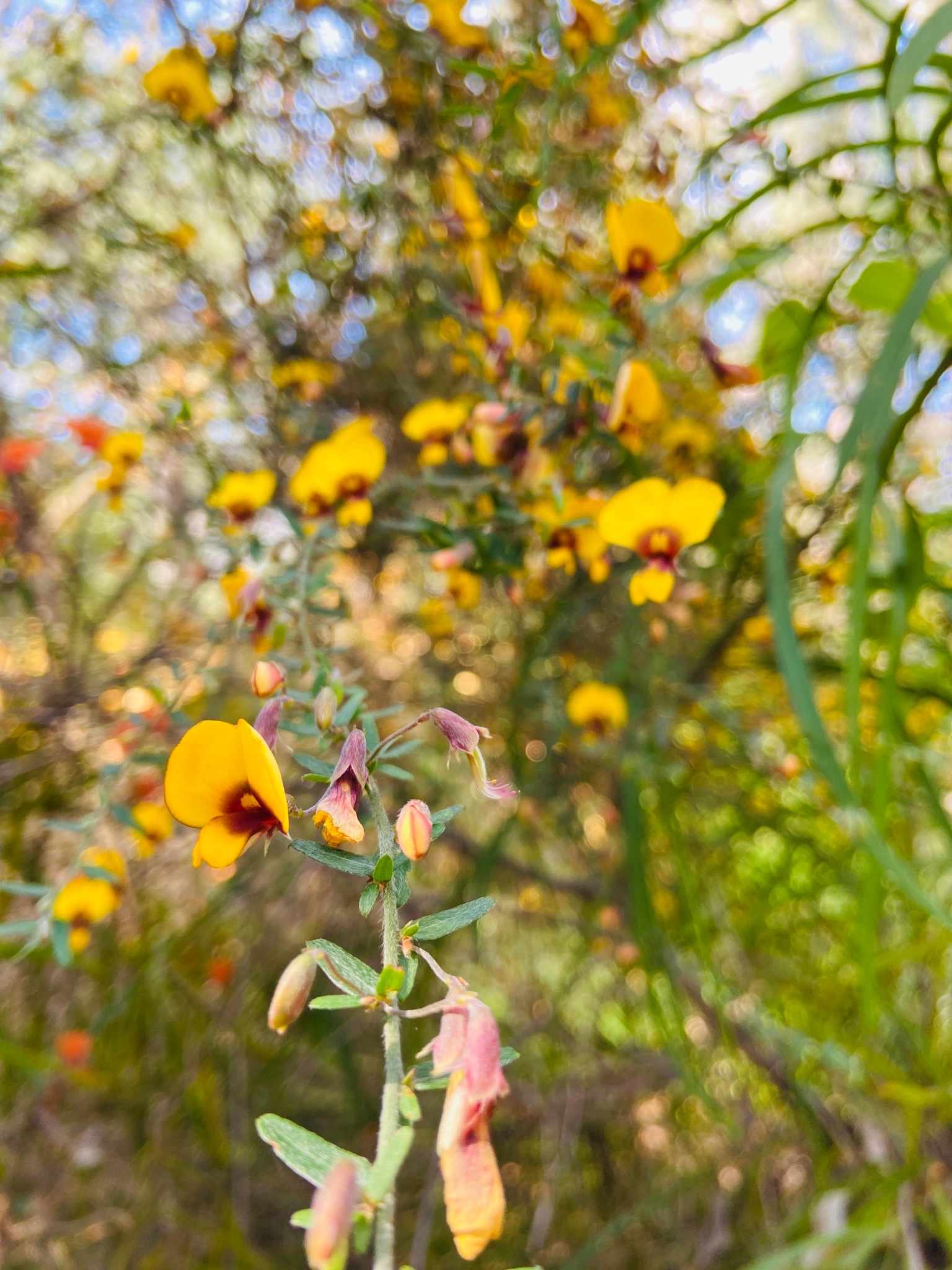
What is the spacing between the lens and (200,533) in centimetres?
104

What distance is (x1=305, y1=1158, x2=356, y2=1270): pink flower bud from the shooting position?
0.17 metres

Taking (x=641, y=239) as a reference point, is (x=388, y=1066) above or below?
below

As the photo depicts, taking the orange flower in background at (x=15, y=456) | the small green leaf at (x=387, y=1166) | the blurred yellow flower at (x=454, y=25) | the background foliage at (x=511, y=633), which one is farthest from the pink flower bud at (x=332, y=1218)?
the orange flower in background at (x=15, y=456)

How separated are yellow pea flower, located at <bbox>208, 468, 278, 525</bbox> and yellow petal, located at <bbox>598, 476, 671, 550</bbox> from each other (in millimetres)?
266

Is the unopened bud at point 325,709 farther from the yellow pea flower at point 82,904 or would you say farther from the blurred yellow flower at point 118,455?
the blurred yellow flower at point 118,455

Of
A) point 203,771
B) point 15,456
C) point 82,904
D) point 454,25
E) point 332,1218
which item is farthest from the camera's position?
point 15,456

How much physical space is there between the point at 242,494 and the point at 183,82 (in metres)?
0.42

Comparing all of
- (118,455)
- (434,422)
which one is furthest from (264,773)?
(118,455)

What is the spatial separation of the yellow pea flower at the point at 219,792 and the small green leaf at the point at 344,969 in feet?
0.15

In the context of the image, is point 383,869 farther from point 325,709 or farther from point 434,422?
point 434,422

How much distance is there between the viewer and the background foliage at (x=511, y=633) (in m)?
0.66

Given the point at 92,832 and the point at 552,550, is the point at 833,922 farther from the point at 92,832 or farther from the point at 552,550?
the point at 92,832

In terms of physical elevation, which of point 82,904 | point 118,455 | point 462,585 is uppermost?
point 118,455

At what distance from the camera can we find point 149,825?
0.60 metres
